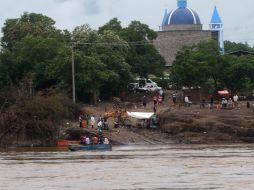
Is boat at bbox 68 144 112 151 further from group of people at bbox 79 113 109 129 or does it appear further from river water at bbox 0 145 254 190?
group of people at bbox 79 113 109 129

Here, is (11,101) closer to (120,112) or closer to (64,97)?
(64,97)

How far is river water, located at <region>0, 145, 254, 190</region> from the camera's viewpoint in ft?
117

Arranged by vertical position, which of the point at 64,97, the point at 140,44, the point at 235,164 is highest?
the point at 140,44

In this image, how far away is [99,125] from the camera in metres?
67.6

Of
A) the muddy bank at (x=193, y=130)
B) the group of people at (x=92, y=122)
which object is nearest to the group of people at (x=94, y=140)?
the muddy bank at (x=193, y=130)

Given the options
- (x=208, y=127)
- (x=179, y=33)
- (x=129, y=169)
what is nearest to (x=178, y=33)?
(x=179, y=33)

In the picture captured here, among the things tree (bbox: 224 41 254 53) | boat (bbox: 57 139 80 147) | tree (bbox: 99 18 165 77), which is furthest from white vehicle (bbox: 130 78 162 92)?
tree (bbox: 224 41 254 53)

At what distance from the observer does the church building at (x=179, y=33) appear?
11806cm

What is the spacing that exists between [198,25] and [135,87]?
29.8 m

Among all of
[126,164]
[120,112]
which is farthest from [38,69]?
[126,164]

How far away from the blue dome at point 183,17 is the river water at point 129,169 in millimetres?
67588

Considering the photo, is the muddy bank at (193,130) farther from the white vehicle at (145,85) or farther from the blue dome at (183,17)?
the blue dome at (183,17)

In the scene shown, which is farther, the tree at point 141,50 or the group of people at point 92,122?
the tree at point 141,50

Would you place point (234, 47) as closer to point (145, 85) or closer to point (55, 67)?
point (145, 85)
